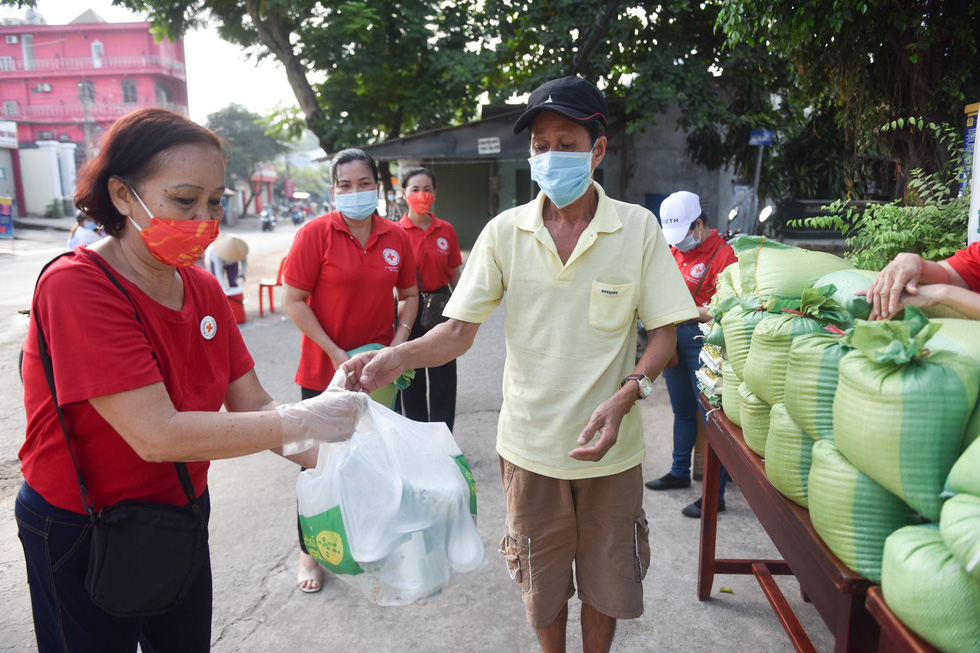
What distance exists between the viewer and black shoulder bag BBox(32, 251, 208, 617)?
1.35 m

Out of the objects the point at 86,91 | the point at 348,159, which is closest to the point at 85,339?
the point at 348,159

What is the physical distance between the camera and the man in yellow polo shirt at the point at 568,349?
1916 millimetres

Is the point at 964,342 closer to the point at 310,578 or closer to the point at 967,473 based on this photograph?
the point at 967,473

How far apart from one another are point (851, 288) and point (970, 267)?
1.20ft

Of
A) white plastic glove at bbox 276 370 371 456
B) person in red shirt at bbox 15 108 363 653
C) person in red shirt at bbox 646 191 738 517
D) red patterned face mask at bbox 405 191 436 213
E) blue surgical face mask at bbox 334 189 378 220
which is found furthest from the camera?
red patterned face mask at bbox 405 191 436 213

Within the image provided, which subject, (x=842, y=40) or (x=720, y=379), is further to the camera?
(x=842, y=40)

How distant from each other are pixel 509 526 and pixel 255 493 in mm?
2240

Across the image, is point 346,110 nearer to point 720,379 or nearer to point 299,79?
point 299,79

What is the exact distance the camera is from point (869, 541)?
4.36ft

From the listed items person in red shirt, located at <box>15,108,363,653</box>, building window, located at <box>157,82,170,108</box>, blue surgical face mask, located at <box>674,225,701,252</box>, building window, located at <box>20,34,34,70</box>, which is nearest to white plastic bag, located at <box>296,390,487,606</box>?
person in red shirt, located at <box>15,108,363,653</box>

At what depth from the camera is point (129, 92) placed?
1454 inches

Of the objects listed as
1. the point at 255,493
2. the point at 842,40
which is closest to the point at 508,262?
the point at 255,493

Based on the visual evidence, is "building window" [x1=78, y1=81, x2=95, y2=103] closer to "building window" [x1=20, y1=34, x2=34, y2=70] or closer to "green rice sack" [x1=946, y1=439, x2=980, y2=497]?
"building window" [x1=20, y1=34, x2=34, y2=70]

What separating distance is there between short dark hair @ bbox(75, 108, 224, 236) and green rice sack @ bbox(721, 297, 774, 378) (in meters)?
1.72
